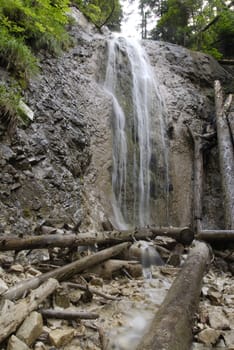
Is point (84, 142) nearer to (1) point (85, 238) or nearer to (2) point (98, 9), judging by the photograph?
(1) point (85, 238)

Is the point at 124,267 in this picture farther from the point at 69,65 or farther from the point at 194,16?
the point at 194,16

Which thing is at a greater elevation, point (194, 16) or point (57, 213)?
point (194, 16)

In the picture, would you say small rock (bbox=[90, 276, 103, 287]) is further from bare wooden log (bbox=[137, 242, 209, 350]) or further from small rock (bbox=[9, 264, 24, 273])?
bare wooden log (bbox=[137, 242, 209, 350])

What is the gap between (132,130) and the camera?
29.5 ft

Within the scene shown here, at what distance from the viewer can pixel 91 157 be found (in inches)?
300

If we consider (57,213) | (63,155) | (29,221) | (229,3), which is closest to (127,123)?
(63,155)

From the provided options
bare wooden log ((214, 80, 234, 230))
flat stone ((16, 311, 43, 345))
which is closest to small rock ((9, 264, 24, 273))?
flat stone ((16, 311, 43, 345))

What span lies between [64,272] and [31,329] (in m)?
1.04

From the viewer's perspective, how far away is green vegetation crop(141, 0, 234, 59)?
13500 mm

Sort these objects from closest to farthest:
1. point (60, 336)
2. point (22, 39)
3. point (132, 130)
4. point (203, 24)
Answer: point (60, 336)
point (22, 39)
point (132, 130)
point (203, 24)

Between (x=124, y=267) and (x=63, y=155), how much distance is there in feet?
10.3

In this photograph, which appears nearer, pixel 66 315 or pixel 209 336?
pixel 209 336

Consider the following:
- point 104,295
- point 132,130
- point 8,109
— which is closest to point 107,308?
point 104,295

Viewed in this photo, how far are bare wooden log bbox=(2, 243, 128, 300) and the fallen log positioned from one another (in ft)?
0.80
